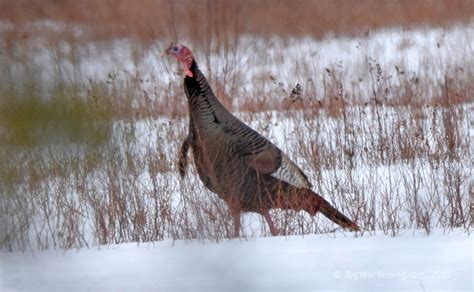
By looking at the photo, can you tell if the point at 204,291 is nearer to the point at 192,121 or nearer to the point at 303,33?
the point at 192,121

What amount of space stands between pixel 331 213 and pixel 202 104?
95cm

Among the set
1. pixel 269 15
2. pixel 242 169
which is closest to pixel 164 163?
pixel 242 169

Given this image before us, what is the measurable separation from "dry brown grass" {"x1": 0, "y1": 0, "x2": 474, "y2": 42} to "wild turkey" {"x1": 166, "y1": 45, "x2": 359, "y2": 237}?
5.95 m

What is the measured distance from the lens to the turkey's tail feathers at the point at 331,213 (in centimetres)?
559

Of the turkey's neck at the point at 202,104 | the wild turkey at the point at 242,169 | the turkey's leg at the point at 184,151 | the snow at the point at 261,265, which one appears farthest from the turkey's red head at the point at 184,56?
the snow at the point at 261,265

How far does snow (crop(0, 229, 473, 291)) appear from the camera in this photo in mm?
4199

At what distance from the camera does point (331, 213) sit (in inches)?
223

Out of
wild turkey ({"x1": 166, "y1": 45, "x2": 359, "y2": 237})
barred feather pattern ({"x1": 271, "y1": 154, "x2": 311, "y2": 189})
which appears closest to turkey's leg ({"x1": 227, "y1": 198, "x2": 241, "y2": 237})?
wild turkey ({"x1": 166, "y1": 45, "x2": 359, "y2": 237})

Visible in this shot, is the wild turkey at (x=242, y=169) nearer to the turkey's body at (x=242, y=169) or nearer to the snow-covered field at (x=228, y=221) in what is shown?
the turkey's body at (x=242, y=169)

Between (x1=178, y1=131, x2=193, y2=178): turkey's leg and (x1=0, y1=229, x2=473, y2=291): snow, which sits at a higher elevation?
(x1=178, y1=131, x2=193, y2=178): turkey's leg

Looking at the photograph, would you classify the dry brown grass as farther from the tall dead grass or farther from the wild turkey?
the wild turkey

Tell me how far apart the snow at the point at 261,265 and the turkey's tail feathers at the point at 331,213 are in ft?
1.24

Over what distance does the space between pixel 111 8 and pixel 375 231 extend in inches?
345

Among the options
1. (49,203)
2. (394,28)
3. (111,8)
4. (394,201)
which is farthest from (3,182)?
(394,28)
